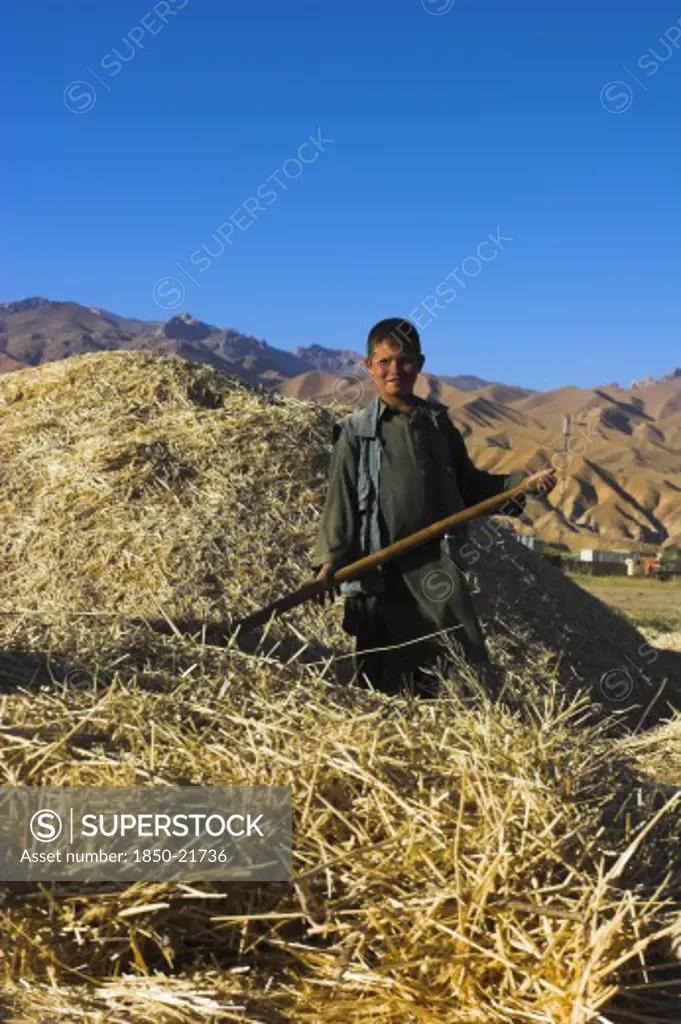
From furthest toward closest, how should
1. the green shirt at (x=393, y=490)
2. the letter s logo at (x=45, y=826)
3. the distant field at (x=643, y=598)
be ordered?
the distant field at (x=643, y=598)
the green shirt at (x=393, y=490)
the letter s logo at (x=45, y=826)

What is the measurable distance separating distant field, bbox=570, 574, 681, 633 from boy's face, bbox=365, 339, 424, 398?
7591mm

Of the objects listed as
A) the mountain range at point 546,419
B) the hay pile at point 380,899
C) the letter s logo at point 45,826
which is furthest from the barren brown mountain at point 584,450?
the letter s logo at point 45,826

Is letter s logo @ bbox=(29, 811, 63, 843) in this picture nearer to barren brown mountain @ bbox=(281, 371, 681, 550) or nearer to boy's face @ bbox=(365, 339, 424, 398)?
boy's face @ bbox=(365, 339, 424, 398)

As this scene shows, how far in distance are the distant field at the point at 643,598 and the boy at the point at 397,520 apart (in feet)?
24.5

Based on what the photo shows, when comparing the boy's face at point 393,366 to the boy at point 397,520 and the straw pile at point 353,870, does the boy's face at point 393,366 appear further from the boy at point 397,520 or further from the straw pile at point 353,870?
the straw pile at point 353,870

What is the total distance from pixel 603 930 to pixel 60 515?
469cm

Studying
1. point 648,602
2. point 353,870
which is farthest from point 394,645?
point 648,602

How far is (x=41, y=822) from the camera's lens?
2002 millimetres

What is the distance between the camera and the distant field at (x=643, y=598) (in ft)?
37.8

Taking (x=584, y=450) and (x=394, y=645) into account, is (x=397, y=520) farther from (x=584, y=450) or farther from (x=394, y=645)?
(x=584, y=450)

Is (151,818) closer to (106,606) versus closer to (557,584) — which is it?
(106,606)

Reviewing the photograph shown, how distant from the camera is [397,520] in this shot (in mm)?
3537

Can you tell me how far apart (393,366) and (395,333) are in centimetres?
11

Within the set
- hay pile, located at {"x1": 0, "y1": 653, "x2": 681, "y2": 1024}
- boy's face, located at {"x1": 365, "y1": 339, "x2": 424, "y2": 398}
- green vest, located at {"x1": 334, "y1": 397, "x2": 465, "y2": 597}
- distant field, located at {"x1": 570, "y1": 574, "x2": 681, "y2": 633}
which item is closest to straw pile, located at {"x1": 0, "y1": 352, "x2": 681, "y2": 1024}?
hay pile, located at {"x1": 0, "y1": 653, "x2": 681, "y2": 1024}
